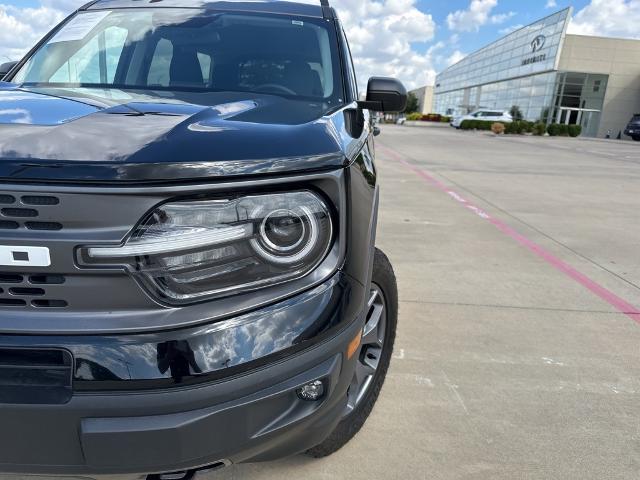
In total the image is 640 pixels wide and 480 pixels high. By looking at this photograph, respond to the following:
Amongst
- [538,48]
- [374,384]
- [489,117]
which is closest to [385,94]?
[374,384]

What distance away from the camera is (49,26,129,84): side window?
2.64m

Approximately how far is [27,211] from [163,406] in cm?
57

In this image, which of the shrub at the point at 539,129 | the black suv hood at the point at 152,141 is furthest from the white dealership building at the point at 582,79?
the black suv hood at the point at 152,141

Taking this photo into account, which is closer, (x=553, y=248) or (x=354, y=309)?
(x=354, y=309)

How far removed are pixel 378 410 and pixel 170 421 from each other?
1578 millimetres

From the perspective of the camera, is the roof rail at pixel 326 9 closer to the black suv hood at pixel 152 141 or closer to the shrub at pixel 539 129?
the black suv hood at pixel 152 141

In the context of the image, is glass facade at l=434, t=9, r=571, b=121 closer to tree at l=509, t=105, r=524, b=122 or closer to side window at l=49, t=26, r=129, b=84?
tree at l=509, t=105, r=524, b=122

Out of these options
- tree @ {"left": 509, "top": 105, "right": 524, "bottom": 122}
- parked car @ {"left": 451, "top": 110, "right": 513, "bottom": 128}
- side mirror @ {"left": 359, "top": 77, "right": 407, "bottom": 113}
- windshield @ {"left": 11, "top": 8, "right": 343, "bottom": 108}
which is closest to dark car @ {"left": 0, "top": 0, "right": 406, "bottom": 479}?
windshield @ {"left": 11, "top": 8, "right": 343, "bottom": 108}

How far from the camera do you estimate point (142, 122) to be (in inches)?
57.7

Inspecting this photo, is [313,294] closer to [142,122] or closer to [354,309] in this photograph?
[354,309]

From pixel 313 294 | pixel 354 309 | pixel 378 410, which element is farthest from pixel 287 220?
pixel 378 410

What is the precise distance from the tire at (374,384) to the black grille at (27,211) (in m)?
Answer: 1.34

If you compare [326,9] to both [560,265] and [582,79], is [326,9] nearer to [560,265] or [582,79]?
[560,265]

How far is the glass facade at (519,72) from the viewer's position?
46938 millimetres
